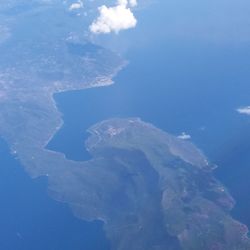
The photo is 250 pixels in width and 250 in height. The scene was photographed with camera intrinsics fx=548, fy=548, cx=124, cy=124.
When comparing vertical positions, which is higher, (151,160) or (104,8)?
(151,160)

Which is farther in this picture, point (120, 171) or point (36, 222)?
point (120, 171)

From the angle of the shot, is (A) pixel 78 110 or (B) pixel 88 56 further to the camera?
(B) pixel 88 56

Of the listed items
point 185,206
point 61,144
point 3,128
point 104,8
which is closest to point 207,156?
point 185,206

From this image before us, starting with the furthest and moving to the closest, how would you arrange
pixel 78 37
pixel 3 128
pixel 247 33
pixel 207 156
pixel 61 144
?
pixel 78 37 → pixel 247 33 → pixel 3 128 → pixel 61 144 → pixel 207 156

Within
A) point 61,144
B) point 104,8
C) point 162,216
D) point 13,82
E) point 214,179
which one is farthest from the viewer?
point 104,8

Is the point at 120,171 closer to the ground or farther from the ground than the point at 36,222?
farther from the ground

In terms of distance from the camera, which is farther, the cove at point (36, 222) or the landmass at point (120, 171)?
the cove at point (36, 222)

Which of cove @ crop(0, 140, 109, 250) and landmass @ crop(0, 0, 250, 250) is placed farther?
cove @ crop(0, 140, 109, 250)

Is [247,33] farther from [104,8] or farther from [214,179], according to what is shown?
[214,179]
